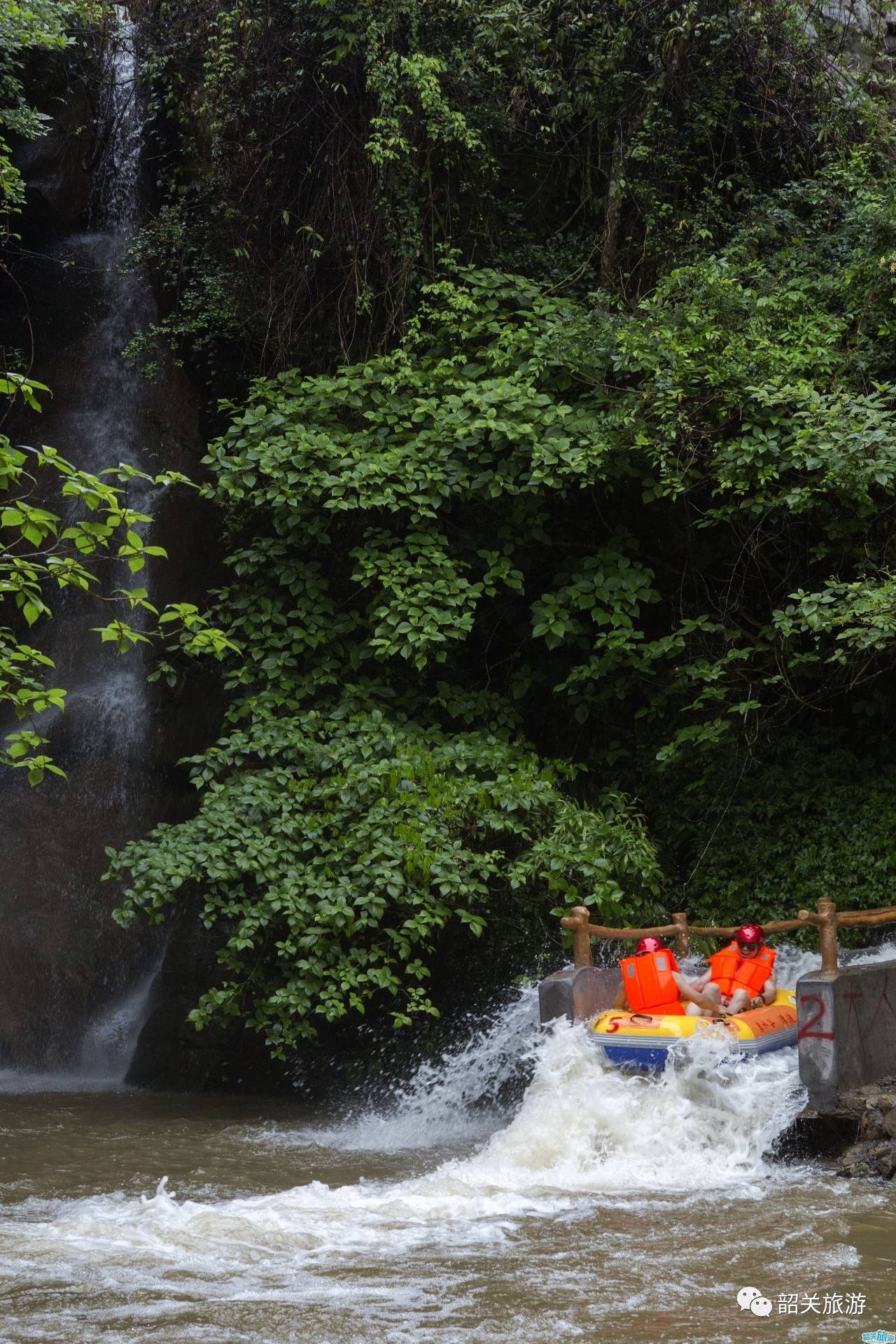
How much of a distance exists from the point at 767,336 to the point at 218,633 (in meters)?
5.98

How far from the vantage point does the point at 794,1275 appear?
505cm

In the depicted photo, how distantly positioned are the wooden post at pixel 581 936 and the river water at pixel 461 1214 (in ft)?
1.64

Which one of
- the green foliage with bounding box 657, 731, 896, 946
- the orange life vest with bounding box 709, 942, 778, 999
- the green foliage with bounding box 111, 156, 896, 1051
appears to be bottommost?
the orange life vest with bounding box 709, 942, 778, 999

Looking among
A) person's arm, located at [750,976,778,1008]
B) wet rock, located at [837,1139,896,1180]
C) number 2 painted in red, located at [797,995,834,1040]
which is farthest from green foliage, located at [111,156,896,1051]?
wet rock, located at [837,1139,896,1180]

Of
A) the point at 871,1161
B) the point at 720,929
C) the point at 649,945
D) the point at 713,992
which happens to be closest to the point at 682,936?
the point at 720,929

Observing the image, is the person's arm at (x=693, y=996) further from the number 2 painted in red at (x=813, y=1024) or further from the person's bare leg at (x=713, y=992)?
the number 2 painted in red at (x=813, y=1024)

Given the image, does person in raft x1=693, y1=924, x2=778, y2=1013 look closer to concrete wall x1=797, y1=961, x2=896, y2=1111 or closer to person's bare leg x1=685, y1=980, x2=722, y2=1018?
person's bare leg x1=685, y1=980, x2=722, y2=1018

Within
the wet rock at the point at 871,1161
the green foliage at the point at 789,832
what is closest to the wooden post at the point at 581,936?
the wet rock at the point at 871,1161

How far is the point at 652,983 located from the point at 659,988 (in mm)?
53

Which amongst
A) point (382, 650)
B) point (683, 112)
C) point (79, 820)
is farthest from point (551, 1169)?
point (683, 112)

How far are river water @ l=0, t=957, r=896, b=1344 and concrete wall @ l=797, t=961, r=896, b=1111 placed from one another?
37 centimetres

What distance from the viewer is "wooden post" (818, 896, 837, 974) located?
7.61 meters

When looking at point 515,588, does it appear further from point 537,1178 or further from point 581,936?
point 537,1178

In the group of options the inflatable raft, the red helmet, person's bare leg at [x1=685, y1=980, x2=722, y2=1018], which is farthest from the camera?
the red helmet
